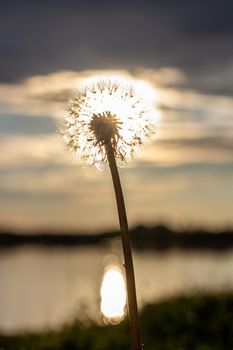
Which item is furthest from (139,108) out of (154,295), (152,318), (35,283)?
(35,283)

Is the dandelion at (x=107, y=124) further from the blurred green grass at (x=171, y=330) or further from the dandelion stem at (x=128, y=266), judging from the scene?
the blurred green grass at (x=171, y=330)

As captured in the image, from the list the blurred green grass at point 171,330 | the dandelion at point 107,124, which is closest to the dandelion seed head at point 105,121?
the dandelion at point 107,124

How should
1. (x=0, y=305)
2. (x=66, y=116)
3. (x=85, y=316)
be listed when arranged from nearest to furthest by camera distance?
(x=66, y=116), (x=85, y=316), (x=0, y=305)

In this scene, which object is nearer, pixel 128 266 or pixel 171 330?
pixel 128 266

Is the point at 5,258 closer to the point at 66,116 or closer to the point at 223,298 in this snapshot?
the point at 223,298

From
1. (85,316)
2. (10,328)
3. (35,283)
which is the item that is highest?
(35,283)

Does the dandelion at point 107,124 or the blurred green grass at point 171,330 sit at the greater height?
the blurred green grass at point 171,330

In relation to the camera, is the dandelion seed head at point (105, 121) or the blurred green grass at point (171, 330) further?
the blurred green grass at point (171, 330)

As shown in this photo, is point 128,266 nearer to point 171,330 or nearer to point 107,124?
point 107,124

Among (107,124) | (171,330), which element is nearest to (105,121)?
(107,124)
